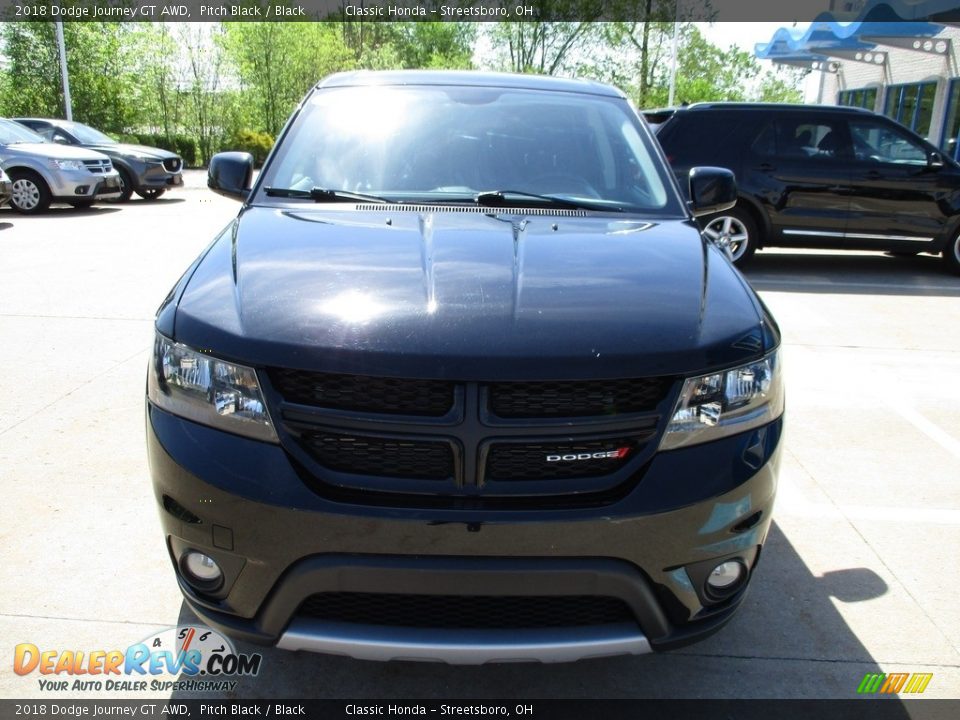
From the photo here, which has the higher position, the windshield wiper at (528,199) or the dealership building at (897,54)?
the dealership building at (897,54)

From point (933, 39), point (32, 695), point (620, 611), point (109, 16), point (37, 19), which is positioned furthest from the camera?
point (109, 16)

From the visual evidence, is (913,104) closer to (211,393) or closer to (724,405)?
(724,405)

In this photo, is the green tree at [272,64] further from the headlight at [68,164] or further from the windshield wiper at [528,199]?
the windshield wiper at [528,199]

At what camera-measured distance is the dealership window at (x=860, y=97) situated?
2550cm

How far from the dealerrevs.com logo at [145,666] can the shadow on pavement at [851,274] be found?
7523 millimetres

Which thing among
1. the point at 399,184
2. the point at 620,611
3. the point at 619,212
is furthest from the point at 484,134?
the point at 620,611

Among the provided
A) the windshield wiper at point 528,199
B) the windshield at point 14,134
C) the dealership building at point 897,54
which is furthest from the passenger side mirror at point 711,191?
the dealership building at point 897,54

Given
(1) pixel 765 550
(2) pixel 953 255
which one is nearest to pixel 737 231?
(2) pixel 953 255

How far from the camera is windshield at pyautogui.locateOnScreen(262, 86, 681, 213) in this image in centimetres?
335

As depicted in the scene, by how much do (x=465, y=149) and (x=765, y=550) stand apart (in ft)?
6.61

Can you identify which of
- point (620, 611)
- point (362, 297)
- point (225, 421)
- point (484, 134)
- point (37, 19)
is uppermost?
point (37, 19)

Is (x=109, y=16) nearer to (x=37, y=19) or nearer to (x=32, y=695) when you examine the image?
(x=37, y=19)

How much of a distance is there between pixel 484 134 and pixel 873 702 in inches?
97.8

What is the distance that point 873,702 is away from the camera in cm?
256
